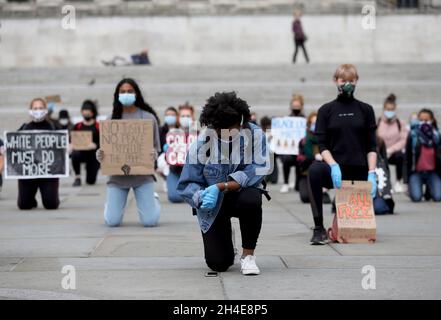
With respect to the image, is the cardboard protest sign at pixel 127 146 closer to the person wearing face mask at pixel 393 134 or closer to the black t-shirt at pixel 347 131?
the black t-shirt at pixel 347 131

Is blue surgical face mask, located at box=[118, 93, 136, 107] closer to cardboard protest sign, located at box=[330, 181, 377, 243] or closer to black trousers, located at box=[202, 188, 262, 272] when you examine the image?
cardboard protest sign, located at box=[330, 181, 377, 243]

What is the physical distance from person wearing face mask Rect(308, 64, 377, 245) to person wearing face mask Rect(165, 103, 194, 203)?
5.40 meters

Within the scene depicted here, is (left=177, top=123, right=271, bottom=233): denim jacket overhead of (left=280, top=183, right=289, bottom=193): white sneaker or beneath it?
overhead

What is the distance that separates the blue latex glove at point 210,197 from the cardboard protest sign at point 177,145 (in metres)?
7.92

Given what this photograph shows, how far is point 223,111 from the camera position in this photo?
9930mm

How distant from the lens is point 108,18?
4581cm

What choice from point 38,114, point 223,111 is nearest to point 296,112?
point 38,114

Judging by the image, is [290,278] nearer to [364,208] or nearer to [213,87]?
[364,208]

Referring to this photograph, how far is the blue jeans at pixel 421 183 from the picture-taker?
17938 millimetres

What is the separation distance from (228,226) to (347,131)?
2442 mm

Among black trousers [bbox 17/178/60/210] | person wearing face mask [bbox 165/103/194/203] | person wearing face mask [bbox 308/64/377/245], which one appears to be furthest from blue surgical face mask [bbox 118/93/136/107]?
person wearing face mask [bbox 165/103/194/203]

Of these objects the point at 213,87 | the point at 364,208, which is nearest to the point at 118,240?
the point at 364,208

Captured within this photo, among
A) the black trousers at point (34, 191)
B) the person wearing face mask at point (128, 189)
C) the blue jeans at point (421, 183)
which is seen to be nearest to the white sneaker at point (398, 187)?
the blue jeans at point (421, 183)

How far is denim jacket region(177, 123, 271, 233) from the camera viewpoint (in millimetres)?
10016
